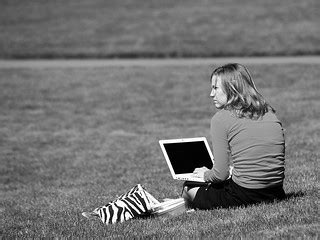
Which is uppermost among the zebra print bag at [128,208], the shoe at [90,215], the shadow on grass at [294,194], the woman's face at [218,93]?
the woman's face at [218,93]

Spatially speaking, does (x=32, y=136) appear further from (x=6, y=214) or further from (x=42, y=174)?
(x=6, y=214)

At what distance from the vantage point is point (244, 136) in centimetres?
583

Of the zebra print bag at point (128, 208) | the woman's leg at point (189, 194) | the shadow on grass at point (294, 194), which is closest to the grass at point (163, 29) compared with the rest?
the shadow on grass at point (294, 194)

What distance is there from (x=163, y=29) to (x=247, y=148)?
15.9 meters

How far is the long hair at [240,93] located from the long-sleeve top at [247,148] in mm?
62

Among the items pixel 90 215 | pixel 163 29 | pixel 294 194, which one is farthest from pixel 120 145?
pixel 163 29

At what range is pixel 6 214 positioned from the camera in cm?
729

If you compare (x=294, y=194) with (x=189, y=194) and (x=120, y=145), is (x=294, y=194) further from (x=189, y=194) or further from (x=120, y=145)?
(x=120, y=145)

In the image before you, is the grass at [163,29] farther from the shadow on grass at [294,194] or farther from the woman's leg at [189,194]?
the woman's leg at [189,194]

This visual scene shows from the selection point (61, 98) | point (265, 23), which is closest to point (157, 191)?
point (61, 98)

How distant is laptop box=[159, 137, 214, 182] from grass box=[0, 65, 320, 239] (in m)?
0.58

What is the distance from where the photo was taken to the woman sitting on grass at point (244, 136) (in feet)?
19.1

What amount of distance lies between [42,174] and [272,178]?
5158 mm

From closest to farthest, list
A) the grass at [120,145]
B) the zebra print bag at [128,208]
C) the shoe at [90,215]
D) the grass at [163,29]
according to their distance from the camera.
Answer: the grass at [120,145], the zebra print bag at [128,208], the shoe at [90,215], the grass at [163,29]
